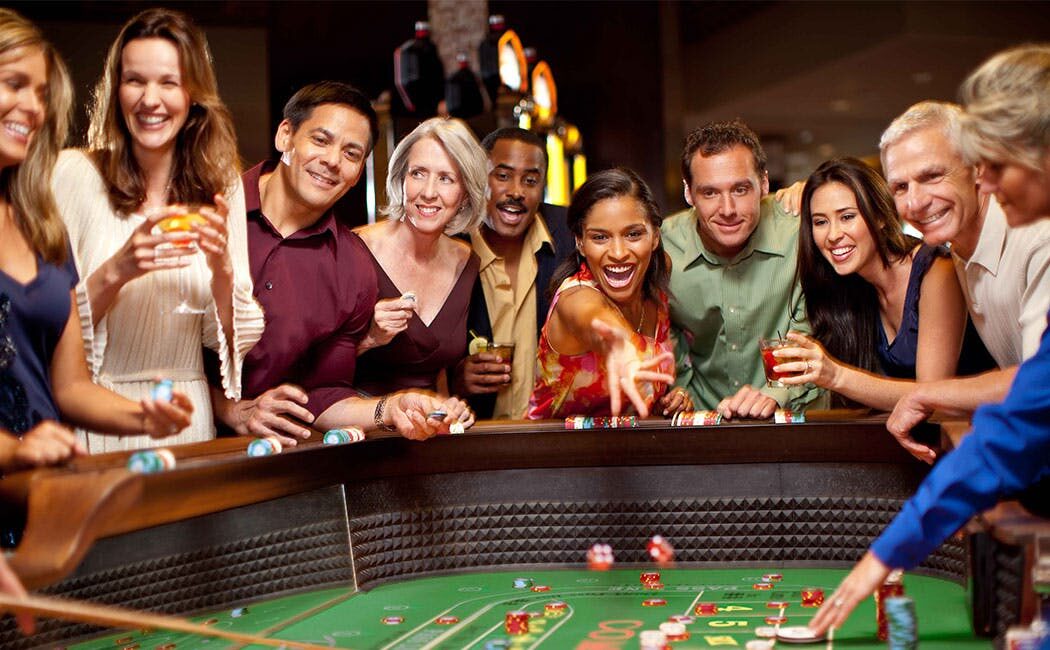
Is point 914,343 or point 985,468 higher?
point 914,343

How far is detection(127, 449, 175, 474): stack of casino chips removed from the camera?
1.90 metres

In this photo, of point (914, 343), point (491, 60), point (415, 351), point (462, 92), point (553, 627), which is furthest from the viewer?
point (462, 92)

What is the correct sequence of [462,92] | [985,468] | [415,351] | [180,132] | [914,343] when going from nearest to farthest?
[985,468] → [180,132] → [914,343] → [415,351] → [462,92]

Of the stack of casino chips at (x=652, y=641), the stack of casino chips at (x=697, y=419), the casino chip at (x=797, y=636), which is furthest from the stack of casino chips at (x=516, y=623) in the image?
the stack of casino chips at (x=697, y=419)

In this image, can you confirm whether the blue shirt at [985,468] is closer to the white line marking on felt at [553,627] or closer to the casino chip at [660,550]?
the white line marking on felt at [553,627]

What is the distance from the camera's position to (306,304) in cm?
330

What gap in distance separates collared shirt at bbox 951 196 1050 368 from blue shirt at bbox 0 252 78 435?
199 centimetres

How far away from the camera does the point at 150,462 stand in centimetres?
193

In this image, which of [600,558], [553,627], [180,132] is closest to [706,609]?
[553,627]

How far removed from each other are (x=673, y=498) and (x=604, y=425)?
0.25 m

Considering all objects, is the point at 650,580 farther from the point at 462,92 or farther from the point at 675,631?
the point at 462,92

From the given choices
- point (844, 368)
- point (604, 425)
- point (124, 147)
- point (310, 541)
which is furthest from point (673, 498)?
point (124, 147)

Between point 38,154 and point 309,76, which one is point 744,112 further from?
point 38,154

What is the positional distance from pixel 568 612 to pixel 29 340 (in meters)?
1.20
